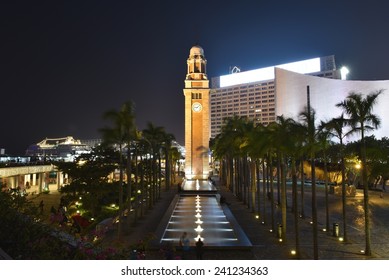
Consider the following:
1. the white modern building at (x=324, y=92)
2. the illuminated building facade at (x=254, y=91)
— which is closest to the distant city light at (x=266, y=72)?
the illuminated building facade at (x=254, y=91)

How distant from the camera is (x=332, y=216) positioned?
17719 mm

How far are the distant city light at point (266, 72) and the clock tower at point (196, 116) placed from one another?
54844 mm

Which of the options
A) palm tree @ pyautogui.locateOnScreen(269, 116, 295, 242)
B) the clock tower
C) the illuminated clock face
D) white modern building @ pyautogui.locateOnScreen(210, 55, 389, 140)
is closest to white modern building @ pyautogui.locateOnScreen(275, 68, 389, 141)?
white modern building @ pyautogui.locateOnScreen(210, 55, 389, 140)

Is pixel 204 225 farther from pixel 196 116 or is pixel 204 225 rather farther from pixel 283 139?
pixel 196 116

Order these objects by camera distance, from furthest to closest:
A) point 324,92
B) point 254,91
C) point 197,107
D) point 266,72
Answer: point 254,91 < point 266,72 < point 324,92 < point 197,107

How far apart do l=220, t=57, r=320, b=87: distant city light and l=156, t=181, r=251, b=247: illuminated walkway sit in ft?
251

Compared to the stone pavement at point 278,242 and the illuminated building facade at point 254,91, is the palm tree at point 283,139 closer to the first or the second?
the stone pavement at point 278,242

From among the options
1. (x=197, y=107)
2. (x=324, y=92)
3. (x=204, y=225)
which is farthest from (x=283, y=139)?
(x=324, y=92)

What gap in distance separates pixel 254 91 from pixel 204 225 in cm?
9563

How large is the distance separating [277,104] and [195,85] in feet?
116

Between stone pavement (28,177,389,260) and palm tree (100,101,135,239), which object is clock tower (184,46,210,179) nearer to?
stone pavement (28,177,389,260)

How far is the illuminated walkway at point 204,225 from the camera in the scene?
1170 centimetres

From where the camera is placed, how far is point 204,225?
14516mm
